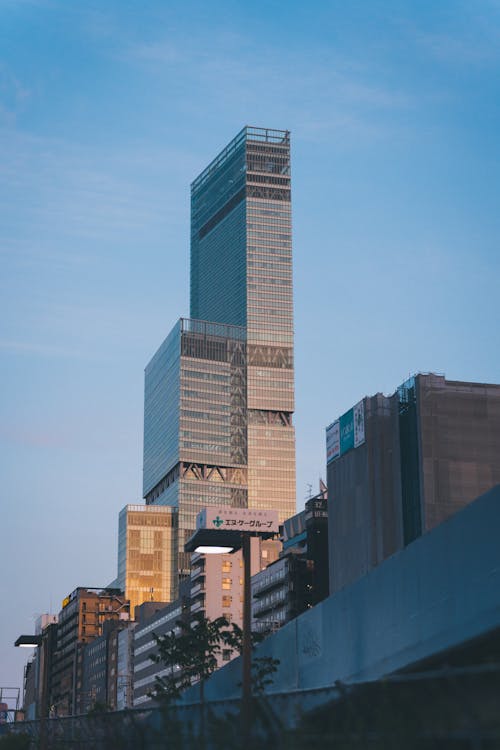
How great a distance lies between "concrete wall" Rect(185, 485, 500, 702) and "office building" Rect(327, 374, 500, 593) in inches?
4579

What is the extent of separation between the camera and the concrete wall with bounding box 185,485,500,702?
107 feet

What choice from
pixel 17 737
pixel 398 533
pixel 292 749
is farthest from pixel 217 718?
pixel 398 533

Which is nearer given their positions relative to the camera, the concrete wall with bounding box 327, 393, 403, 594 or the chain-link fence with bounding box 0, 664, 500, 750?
the chain-link fence with bounding box 0, 664, 500, 750

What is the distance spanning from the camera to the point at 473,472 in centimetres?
17088

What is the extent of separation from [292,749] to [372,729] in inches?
105

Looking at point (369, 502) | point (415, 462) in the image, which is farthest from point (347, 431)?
point (415, 462)

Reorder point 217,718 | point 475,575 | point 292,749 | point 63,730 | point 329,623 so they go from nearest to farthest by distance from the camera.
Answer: point 292,749, point 217,718, point 475,575, point 63,730, point 329,623

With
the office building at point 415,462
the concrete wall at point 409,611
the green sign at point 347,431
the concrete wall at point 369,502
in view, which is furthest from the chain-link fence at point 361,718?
the green sign at point 347,431

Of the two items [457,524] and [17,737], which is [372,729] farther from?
[17,737]

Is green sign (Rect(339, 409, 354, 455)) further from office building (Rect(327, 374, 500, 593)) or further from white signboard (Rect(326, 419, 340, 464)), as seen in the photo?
office building (Rect(327, 374, 500, 593))

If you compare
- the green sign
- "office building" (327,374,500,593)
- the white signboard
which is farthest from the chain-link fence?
the white signboard

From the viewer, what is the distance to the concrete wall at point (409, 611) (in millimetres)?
32656

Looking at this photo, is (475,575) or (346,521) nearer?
(475,575)

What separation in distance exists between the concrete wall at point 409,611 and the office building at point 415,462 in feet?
382
